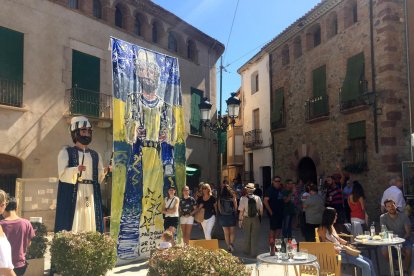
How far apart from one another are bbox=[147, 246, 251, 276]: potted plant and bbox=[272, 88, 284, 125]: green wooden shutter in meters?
17.6

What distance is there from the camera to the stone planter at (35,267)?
6.60m

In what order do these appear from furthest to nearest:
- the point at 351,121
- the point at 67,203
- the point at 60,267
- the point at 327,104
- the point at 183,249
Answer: the point at 327,104, the point at 351,121, the point at 67,203, the point at 60,267, the point at 183,249

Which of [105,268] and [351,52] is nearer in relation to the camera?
[105,268]

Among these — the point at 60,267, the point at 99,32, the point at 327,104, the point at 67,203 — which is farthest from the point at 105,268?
the point at 327,104

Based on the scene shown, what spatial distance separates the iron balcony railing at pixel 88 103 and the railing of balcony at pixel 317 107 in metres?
8.40

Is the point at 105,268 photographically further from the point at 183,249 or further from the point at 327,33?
the point at 327,33

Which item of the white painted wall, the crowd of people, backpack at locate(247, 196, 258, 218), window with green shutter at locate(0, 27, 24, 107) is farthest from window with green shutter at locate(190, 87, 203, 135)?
backpack at locate(247, 196, 258, 218)

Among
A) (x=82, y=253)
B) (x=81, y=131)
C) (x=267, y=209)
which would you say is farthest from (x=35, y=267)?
(x=267, y=209)

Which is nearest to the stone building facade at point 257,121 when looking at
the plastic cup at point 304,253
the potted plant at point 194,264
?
the plastic cup at point 304,253

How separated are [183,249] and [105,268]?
212cm

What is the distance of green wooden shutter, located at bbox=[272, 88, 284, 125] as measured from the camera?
2102 centimetres

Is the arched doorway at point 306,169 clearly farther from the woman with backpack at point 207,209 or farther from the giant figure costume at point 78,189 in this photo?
the giant figure costume at point 78,189

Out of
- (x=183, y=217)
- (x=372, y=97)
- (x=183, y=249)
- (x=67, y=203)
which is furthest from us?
(x=372, y=97)

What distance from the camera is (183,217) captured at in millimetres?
9219
